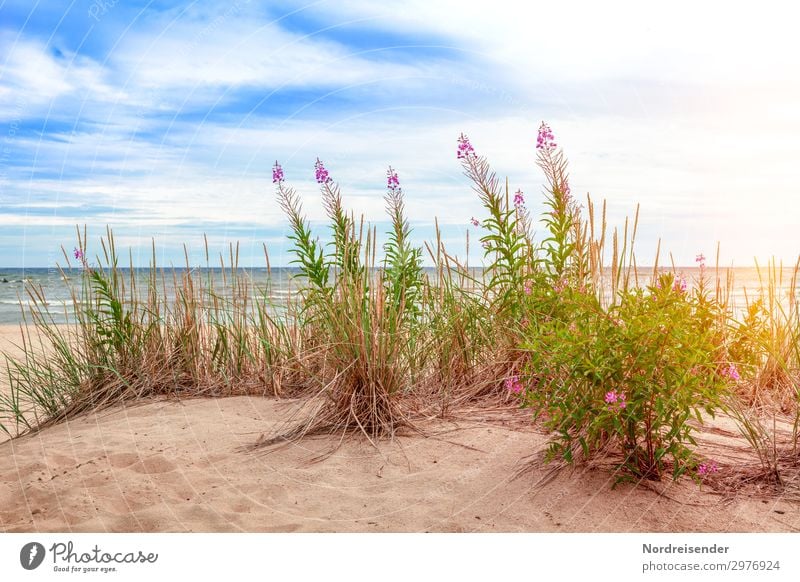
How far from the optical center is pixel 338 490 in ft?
10.7

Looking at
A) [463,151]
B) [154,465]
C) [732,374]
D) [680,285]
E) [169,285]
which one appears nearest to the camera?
[732,374]

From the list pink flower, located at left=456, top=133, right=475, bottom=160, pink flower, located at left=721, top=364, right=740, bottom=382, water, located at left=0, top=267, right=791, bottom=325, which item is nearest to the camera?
pink flower, located at left=721, top=364, right=740, bottom=382

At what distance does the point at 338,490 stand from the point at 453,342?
5.80 ft

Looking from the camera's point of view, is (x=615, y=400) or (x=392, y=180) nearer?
(x=615, y=400)

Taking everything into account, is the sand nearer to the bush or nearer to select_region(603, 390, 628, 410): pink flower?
the bush

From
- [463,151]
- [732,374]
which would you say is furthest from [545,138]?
[732,374]

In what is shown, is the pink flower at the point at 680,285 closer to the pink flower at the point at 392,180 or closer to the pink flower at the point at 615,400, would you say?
the pink flower at the point at 615,400

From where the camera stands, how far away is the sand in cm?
286

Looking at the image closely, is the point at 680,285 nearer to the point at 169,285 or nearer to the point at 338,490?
the point at 338,490

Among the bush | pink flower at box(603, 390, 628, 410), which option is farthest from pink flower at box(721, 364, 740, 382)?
pink flower at box(603, 390, 628, 410)

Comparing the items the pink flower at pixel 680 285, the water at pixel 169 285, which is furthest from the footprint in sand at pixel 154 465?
the pink flower at pixel 680 285

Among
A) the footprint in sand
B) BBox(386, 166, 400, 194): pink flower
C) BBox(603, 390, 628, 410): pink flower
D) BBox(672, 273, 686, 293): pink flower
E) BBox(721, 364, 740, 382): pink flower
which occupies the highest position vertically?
BBox(386, 166, 400, 194): pink flower

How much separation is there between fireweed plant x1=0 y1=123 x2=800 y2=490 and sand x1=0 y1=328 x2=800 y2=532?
169mm

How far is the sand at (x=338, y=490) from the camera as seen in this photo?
2861 millimetres
